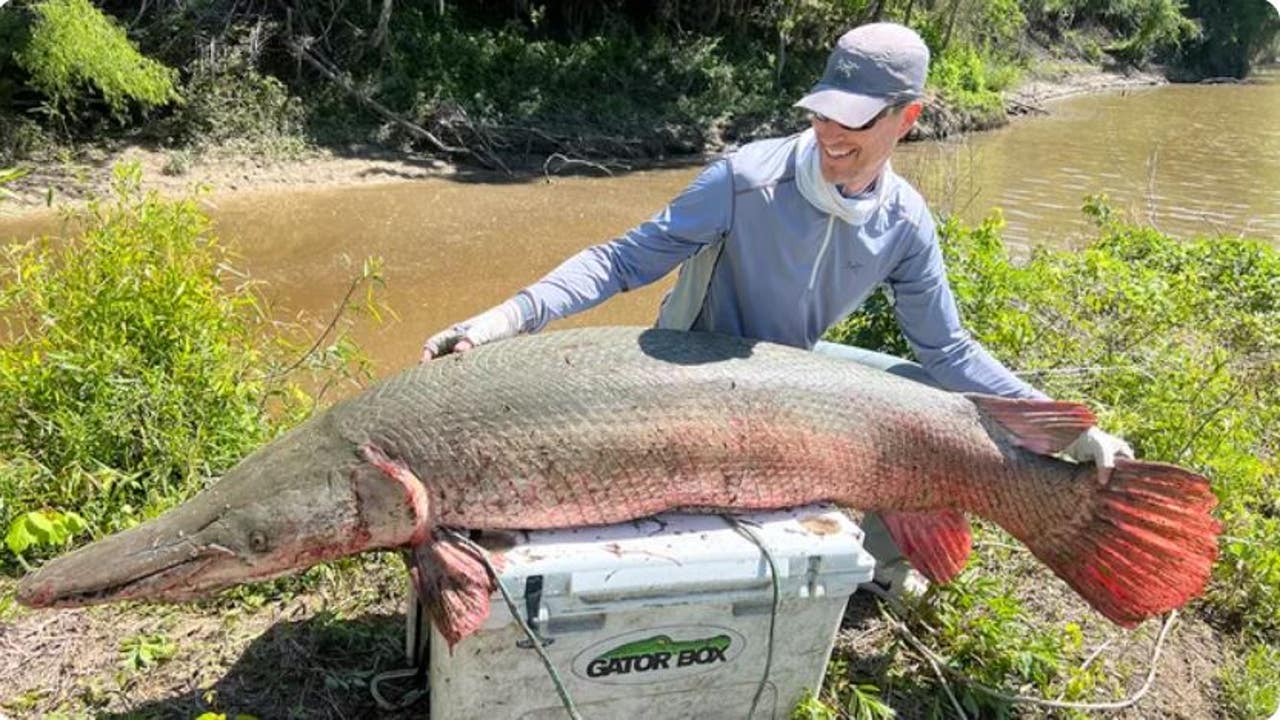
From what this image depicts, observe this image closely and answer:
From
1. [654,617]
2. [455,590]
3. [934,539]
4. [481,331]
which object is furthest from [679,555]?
[934,539]

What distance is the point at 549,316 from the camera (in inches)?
108

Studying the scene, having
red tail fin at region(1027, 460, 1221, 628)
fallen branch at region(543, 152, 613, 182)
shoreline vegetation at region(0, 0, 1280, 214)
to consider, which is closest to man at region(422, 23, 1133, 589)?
red tail fin at region(1027, 460, 1221, 628)

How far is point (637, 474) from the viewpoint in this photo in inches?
95.9

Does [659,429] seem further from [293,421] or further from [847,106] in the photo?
[293,421]

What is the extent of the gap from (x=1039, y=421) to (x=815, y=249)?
80cm

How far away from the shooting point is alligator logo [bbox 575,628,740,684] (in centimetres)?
233

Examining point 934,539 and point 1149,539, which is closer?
point 1149,539

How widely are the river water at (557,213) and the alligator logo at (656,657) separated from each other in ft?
8.47

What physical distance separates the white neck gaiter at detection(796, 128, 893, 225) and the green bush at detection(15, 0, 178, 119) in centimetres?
940

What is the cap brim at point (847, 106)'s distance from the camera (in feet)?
8.41

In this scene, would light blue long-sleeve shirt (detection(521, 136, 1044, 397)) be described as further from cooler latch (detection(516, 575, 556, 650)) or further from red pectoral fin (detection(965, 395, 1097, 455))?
cooler latch (detection(516, 575, 556, 650))

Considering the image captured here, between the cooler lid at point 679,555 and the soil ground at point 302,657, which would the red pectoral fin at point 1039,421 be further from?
the soil ground at point 302,657

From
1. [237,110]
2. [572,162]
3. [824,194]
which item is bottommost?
[572,162]

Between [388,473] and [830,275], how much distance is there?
1464 mm
